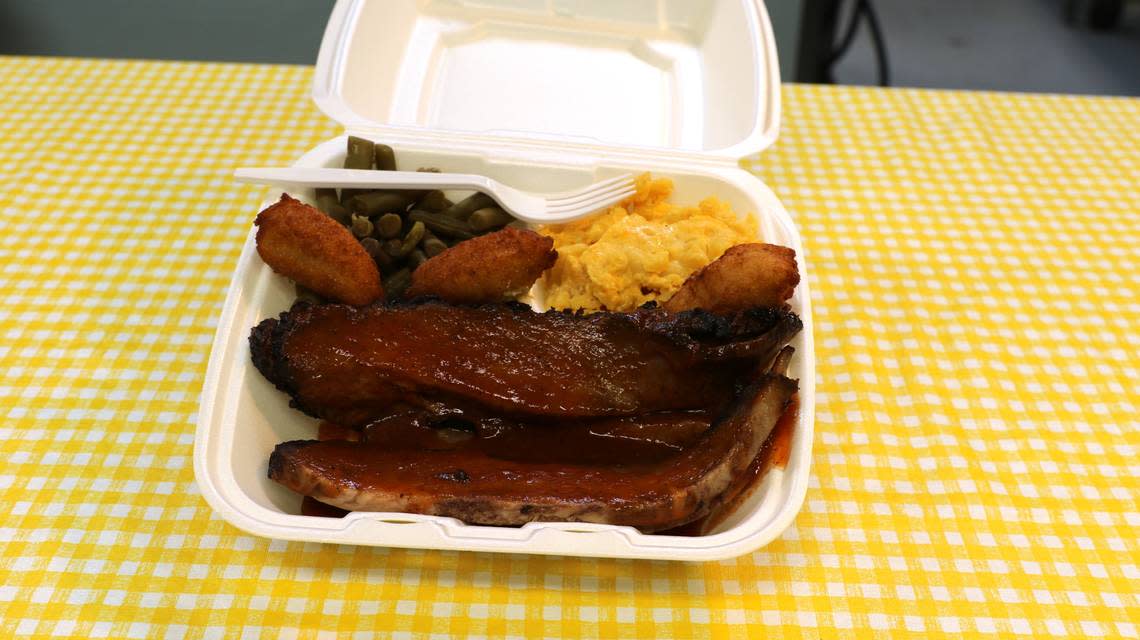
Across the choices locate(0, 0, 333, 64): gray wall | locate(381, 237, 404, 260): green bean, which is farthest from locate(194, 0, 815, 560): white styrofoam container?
locate(0, 0, 333, 64): gray wall

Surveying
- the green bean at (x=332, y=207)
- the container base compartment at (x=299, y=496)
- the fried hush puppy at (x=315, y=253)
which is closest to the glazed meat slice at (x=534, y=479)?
the container base compartment at (x=299, y=496)

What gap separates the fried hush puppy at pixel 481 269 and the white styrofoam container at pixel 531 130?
301 millimetres

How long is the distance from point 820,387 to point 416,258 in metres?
0.97

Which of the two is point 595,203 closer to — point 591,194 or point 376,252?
point 591,194

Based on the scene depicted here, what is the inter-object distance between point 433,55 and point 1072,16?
4.70 metres

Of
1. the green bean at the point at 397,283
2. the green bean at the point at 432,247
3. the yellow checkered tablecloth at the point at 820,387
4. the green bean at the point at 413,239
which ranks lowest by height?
the yellow checkered tablecloth at the point at 820,387

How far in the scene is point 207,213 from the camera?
A: 7.35ft

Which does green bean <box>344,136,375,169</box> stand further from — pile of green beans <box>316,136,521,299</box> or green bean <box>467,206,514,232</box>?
green bean <box>467,206,514,232</box>

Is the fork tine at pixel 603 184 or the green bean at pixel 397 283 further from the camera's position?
the fork tine at pixel 603 184

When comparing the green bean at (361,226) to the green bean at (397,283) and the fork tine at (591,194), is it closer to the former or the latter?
the green bean at (397,283)

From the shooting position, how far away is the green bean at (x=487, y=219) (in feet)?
6.08

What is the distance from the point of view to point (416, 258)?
1.81m

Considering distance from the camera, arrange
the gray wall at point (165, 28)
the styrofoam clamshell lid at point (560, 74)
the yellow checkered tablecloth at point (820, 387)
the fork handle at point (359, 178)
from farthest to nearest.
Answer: the gray wall at point (165, 28) < the styrofoam clamshell lid at point (560, 74) < the fork handle at point (359, 178) < the yellow checkered tablecloth at point (820, 387)

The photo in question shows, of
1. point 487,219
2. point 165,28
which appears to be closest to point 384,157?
point 487,219
